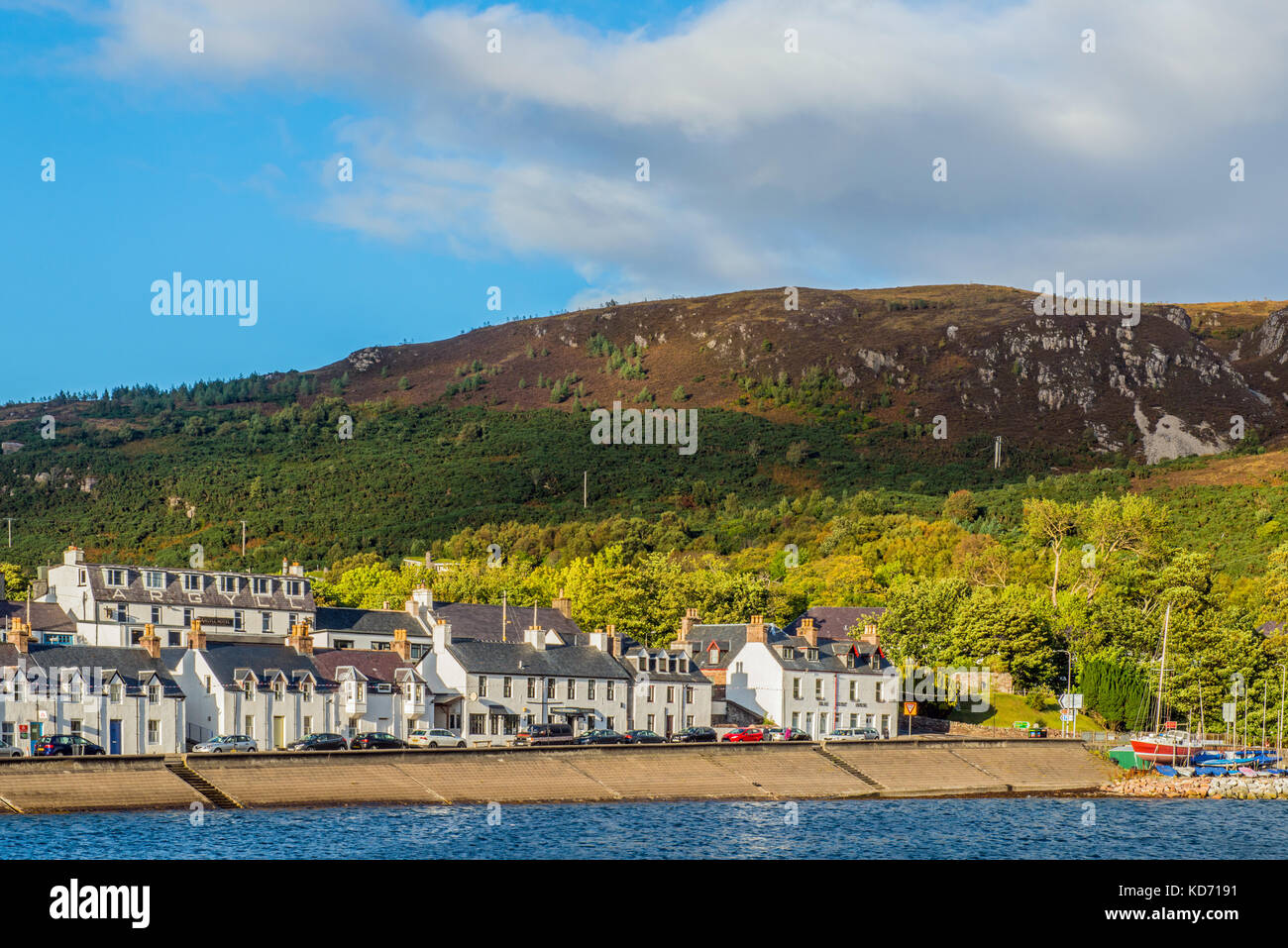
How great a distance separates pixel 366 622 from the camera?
390ft

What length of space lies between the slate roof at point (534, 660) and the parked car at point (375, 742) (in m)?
12.8

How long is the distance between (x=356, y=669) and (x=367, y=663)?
116 inches

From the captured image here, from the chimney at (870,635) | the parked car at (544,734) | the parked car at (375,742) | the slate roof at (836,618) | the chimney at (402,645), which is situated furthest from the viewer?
the slate roof at (836,618)

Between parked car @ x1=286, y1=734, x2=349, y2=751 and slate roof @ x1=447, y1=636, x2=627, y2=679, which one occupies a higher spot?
slate roof @ x1=447, y1=636, x2=627, y2=679

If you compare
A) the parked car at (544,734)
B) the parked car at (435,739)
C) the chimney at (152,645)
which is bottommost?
the parked car at (544,734)

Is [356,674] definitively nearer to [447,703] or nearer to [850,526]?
[447,703]

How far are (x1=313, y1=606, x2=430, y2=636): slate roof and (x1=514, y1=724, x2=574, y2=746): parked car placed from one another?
842 inches

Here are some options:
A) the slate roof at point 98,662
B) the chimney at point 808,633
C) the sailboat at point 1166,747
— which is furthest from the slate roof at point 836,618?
the slate roof at point 98,662

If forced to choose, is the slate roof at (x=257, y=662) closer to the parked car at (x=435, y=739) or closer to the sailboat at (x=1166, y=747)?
the parked car at (x=435, y=739)

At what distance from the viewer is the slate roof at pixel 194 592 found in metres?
112

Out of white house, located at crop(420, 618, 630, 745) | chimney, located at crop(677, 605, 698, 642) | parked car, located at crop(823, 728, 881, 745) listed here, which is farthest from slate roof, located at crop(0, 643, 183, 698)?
chimney, located at crop(677, 605, 698, 642)

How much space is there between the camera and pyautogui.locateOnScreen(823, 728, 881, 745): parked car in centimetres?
9331

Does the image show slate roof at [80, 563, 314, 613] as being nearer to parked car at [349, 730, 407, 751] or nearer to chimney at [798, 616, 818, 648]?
parked car at [349, 730, 407, 751]
